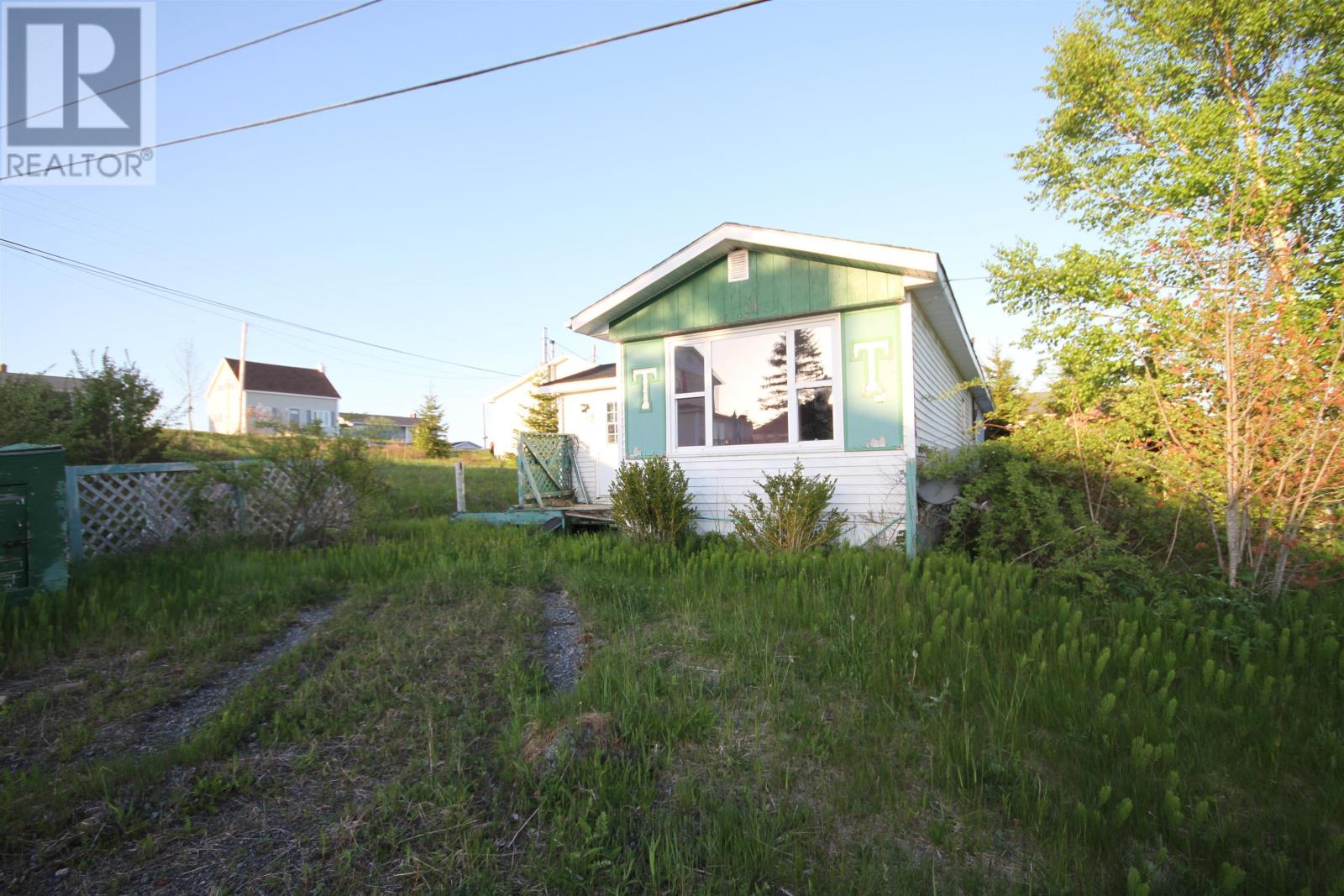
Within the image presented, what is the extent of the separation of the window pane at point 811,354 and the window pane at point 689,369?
4.55ft

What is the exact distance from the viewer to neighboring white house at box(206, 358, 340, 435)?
1554 inches

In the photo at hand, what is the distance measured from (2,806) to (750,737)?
303cm

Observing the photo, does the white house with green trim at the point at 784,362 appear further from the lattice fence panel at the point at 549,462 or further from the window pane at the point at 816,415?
the lattice fence panel at the point at 549,462

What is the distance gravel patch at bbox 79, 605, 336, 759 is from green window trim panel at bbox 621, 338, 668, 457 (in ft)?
16.4

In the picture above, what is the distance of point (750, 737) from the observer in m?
2.70

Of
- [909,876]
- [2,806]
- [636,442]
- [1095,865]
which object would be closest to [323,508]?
[636,442]

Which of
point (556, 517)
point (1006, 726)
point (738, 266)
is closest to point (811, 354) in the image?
point (738, 266)

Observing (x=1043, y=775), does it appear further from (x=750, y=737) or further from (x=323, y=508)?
(x=323, y=508)

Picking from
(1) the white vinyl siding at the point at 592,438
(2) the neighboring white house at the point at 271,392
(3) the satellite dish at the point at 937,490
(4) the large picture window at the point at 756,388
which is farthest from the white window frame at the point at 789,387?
(2) the neighboring white house at the point at 271,392

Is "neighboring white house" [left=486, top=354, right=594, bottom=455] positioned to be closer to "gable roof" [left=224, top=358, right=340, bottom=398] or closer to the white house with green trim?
"gable roof" [left=224, top=358, right=340, bottom=398]

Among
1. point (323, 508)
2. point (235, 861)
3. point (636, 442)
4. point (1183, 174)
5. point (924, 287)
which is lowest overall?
point (235, 861)

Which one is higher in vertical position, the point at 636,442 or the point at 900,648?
the point at 636,442

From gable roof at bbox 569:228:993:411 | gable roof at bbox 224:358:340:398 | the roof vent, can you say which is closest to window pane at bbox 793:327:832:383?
gable roof at bbox 569:228:993:411

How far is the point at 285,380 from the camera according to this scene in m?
42.0
